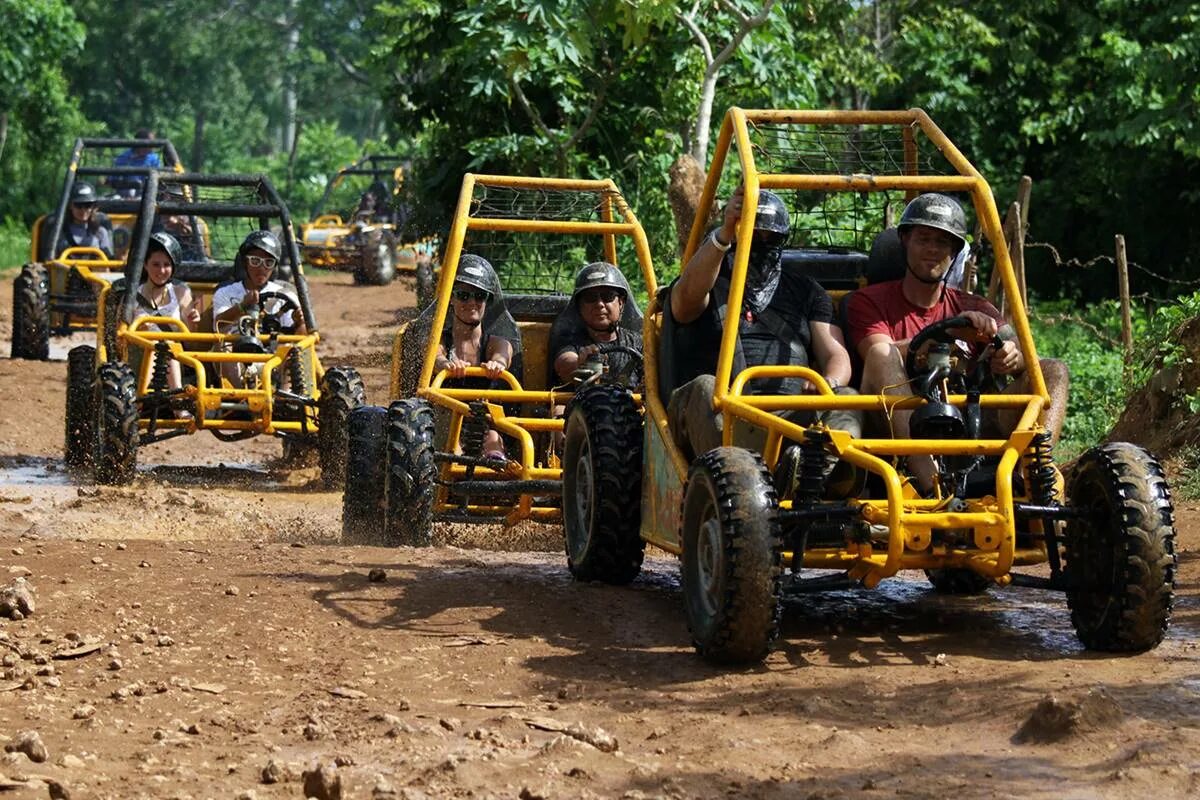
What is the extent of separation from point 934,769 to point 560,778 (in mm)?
924

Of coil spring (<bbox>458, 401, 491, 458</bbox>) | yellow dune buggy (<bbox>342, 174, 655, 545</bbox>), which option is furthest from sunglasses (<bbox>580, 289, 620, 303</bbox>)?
coil spring (<bbox>458, 401, 491, 458</bbox>)

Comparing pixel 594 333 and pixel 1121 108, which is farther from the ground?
pixel 1121 108

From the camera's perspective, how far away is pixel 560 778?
16.5 feet

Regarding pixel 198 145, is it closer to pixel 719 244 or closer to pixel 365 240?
pixel 365 240

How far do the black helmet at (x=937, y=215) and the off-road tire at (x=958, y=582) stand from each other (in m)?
1.42

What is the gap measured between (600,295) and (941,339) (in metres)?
3.26

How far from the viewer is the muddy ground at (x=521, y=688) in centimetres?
505

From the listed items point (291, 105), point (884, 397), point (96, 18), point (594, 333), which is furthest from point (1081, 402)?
point (291, 105)

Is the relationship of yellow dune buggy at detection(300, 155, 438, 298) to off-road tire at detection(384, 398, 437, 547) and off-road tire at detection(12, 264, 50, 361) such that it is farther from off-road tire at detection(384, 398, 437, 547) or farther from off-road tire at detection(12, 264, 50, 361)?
off-road tire at detection(384, 398, 437, 547)

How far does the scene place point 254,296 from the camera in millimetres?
13000

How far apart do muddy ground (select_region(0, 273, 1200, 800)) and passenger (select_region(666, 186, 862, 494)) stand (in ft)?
2.71

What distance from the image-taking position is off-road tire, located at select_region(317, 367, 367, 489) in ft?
39.8

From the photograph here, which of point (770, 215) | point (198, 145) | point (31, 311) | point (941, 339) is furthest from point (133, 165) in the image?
point (198, 145)

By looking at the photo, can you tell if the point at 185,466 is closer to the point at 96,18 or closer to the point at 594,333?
the point at 594,333
